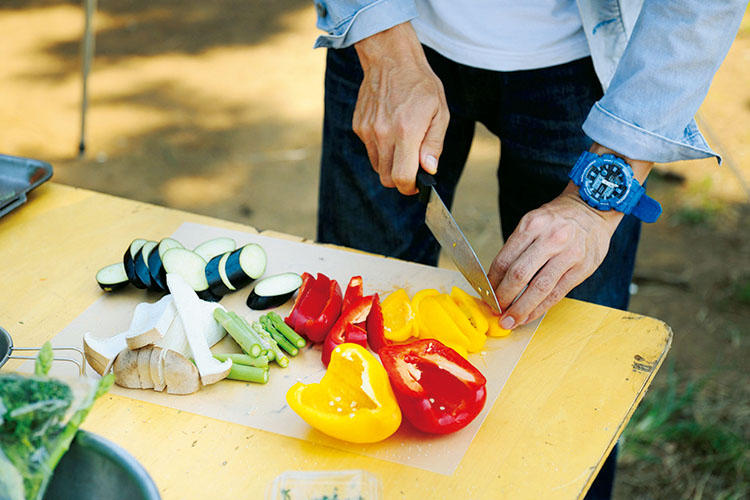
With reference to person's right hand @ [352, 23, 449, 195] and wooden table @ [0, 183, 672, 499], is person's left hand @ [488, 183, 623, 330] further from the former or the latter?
person's right hand @ [352, 23, 449, 195]

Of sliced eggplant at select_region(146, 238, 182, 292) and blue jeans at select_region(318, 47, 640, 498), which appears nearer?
sliced eggplant at select_region(146, 238, 182, 292)

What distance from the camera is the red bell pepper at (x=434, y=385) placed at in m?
1.33

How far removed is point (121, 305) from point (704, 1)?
1395 millimetres

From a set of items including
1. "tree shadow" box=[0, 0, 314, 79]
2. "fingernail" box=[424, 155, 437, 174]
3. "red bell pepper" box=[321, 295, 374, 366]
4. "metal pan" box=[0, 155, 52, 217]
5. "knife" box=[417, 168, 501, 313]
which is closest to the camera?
"red bell pepper" box=[321, 295, 374, 366]

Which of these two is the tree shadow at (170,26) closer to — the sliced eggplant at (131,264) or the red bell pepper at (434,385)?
the sliced eggplant at (131,264)

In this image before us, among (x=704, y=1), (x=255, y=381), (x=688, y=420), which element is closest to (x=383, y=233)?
(x=255, y=381)

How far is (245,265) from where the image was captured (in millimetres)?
1699

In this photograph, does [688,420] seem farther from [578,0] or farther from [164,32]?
[164,32]

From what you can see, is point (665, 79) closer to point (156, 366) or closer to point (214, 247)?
point (214, 247)

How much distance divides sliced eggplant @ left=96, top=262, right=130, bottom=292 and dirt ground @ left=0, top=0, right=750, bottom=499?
200cm

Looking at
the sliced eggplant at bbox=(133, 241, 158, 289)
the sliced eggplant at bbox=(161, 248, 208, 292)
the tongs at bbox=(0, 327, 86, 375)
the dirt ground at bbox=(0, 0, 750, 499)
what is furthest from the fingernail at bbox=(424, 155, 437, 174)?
the dirt ground at bbox=(0, 0, 750, 499)

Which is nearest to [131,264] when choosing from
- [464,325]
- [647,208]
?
[464,325]

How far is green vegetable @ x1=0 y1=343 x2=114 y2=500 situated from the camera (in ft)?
2.75

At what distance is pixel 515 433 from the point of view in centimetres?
137
